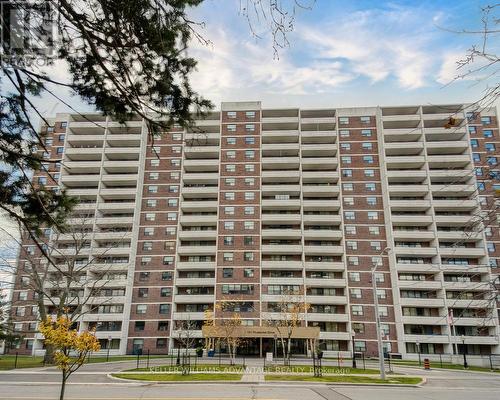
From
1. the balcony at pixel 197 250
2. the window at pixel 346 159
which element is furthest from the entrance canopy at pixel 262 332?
the window at pixel 346 159

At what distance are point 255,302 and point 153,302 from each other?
1527 cm

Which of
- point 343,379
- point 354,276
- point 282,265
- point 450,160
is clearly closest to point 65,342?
point 343,379

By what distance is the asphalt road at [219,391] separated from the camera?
52.6ft

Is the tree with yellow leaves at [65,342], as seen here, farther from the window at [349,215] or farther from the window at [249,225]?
the window at [349,215]

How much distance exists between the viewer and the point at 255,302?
55.2m

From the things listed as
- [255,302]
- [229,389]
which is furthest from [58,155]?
[229,389]

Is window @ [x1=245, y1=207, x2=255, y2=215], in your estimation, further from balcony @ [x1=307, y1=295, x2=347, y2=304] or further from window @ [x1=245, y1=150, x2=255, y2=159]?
balcony @ [x1=307, y1=295, x2=347, y2=304]

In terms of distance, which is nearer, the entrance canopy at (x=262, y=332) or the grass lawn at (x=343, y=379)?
the grass lawn at (x=343, y=379)

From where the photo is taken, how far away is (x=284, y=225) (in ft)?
205

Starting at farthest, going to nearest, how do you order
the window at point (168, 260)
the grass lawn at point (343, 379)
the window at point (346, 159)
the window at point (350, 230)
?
the window at point (346, 159) → the window at point (350, 230) → the window at point (168, 260) → the grass lawn at point (343, 379)

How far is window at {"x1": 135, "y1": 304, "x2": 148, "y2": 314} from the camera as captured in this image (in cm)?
5664

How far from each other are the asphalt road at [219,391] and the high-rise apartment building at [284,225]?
3146cm

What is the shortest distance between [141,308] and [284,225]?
25488 millimetres

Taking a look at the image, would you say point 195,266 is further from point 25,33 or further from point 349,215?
point 25,33
